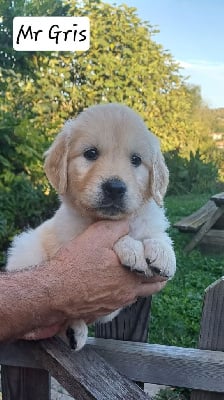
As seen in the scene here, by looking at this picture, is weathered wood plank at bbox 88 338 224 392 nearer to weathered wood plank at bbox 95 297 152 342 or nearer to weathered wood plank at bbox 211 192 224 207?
weathered wood plank at bbox 95 297 152 342

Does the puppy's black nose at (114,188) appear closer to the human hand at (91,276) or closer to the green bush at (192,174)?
the human hand at (91,276)

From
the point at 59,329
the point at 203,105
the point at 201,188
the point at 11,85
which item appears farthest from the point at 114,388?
the point at 11,85

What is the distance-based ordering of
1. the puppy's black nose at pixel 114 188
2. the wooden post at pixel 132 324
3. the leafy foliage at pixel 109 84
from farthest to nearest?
the leafy foliage at pixel 109 84, the wooden post at pixel 132 324, the puppy's black nose at pixel 114 188

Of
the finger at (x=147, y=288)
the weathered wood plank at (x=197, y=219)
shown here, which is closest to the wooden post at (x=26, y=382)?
the finger at (x=147, y=288)

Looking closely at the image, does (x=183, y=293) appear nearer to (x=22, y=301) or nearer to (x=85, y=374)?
(x=85, y=374)

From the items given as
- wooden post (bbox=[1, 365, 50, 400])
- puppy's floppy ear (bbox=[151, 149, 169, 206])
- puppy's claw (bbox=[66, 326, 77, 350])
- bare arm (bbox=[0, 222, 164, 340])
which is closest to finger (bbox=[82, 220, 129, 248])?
bare arm (bbox=[0, 222, 164, 340])
